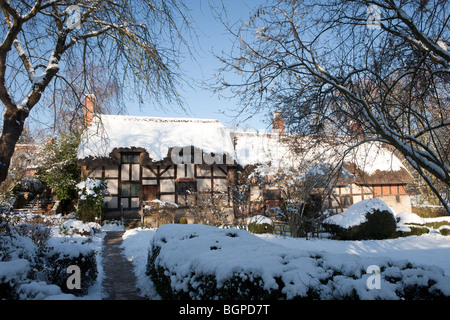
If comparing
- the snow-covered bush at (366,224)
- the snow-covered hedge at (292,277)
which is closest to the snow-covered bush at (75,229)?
the snow-covered hedge at (292,277)

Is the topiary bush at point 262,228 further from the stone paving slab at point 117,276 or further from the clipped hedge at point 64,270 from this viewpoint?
the clipped hedge at point 64,270

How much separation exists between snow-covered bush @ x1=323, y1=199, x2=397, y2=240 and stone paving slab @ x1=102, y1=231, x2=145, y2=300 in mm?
7260

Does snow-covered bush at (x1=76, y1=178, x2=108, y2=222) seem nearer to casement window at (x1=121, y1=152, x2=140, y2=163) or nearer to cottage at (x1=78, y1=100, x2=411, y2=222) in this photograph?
cottage at (x1=78, y1=100, x2=411, y2=222)

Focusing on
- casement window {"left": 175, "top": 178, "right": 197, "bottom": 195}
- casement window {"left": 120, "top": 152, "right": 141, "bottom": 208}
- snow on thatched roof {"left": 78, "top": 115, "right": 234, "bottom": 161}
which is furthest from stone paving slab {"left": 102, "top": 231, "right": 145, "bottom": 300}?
snow on thatched roof {"left": 78, "top": 115, "right": 234, "bottom": 161}

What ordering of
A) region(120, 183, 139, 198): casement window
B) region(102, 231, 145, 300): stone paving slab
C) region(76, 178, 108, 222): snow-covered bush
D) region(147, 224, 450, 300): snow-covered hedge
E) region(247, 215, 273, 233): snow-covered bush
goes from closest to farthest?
region(147, 224, 450, 300): snow-covered hedge → region(102, 231, 145, 300): stone paving slab → region(247, 215, 273, 233): snow-covered bush → region(76, 178, 108, 222): snow-covered bush → region(120, 183, 139, 198): casement window

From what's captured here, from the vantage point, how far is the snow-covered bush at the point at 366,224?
1097cm

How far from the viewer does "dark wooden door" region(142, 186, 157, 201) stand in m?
17.3

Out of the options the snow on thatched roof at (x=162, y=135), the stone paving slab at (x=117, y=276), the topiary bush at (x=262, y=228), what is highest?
the snow on thatched roof at (x=162, y=135)

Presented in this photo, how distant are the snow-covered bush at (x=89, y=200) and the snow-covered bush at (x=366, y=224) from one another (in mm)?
10335

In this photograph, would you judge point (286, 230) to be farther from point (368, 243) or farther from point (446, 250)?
point (446, 250)

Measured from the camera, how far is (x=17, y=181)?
58.2 ft

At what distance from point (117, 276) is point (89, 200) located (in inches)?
343

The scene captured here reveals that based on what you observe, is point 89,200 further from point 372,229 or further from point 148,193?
point 372,229

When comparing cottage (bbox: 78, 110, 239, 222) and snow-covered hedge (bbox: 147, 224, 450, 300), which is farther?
cottage (bbox: 78, 110, 239, 222)
